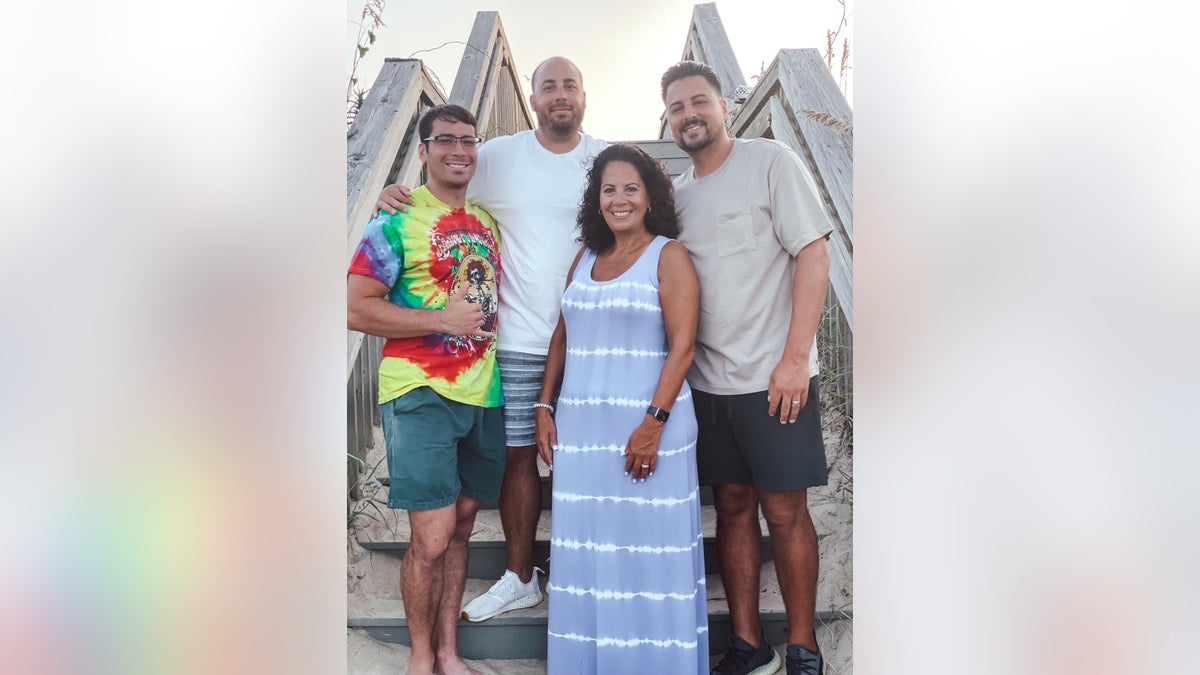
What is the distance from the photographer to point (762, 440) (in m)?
2.12

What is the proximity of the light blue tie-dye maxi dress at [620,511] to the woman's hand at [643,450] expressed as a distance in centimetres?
2

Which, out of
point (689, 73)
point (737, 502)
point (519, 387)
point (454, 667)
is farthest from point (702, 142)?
point (454, 667)

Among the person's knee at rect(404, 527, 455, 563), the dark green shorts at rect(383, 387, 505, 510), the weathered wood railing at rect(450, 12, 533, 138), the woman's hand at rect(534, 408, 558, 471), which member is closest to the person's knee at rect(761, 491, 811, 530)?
the woman's hand at rect(534, 408, 558, 471)

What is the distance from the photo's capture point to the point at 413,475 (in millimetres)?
2133

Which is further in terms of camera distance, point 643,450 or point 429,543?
point 429,543

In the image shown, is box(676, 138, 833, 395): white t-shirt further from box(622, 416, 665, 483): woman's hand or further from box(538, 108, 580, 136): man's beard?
box(538, 108, 580, 136): man's beard

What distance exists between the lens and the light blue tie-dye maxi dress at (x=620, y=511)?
205 centimetres

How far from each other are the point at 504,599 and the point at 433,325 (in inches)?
33.5

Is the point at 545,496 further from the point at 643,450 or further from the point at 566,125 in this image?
the point at 566,125

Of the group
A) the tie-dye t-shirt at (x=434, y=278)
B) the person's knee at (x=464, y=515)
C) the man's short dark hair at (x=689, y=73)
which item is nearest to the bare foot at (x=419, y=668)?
the person's knee at (x=464, y=515)

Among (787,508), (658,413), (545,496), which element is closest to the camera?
(658,413)
